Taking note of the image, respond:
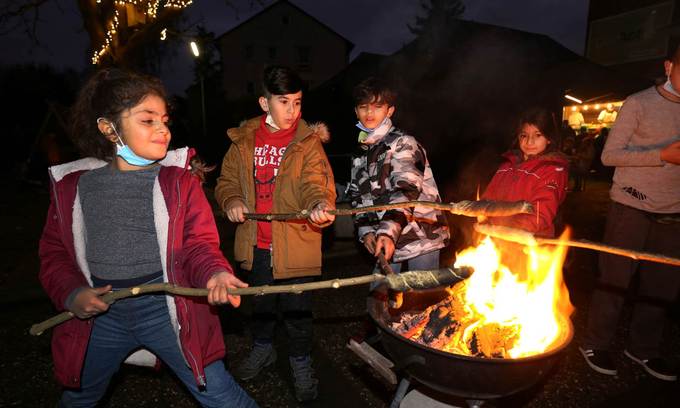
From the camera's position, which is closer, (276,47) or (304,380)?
(304,380)

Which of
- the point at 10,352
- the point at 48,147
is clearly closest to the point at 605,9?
the point at 48,147

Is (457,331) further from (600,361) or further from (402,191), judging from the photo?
(600,361)

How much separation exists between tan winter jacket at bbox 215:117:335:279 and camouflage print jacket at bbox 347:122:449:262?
0.36 meters

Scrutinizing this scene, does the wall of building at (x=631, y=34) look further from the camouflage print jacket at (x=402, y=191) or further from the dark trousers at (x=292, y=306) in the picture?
the dark trousers at (x=292, y=306)

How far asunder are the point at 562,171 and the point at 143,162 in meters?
3.13

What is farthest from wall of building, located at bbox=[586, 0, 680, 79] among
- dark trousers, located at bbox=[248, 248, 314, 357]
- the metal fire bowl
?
the metal fire bowl

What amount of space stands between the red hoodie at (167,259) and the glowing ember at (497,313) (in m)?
1.26

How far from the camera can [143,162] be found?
2311 mm

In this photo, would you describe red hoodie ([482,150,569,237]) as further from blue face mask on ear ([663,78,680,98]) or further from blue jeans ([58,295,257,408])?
blue jeans ([58,295,257,408])

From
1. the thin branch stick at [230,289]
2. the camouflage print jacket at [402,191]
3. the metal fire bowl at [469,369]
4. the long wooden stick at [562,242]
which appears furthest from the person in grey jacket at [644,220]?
the thin branch stick at [230,289]

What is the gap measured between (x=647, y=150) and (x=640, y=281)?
1.25 metres

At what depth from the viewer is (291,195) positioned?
320cm

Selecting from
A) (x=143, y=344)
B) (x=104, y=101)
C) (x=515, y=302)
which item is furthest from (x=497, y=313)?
(x=104, y=101)

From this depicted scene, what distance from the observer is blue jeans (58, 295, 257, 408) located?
2.21m
